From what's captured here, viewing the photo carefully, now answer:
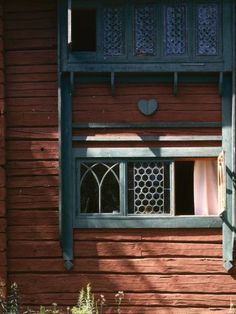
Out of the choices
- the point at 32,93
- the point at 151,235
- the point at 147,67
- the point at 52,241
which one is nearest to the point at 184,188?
the point at 151,235

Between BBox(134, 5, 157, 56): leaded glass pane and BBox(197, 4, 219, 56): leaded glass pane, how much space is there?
0.66 m

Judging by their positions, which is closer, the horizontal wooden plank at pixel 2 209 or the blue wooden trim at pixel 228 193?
the blue wooden trim at pixel 228 193

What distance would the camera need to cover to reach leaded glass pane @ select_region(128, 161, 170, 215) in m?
9.08

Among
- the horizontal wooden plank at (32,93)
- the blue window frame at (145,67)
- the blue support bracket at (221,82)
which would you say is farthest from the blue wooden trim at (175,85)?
the horizontal wooden plank at (32,93)

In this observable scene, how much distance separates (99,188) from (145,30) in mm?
2422

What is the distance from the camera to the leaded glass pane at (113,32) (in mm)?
9000

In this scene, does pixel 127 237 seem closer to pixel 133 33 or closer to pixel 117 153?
pixel 117 153

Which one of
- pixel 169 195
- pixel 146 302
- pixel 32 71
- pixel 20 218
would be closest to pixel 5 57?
pixel 32 71

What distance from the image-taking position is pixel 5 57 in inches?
360

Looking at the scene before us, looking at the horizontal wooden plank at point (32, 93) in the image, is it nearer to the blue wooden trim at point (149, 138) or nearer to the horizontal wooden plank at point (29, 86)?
the horizontal wooden plank at point (29, 86)

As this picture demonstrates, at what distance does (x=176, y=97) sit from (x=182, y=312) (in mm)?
3155

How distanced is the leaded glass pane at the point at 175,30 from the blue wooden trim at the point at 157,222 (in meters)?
2.42

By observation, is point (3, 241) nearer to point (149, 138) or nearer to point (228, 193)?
point (149, 138)

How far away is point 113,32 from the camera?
9031mm
